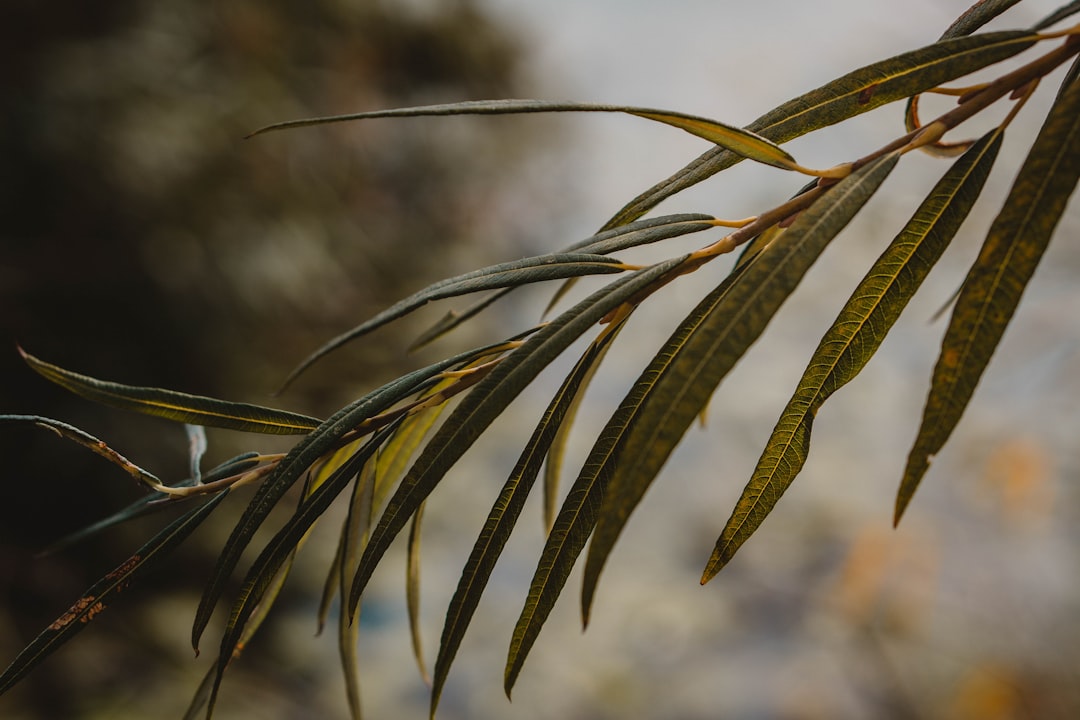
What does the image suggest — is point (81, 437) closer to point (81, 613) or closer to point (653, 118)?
point (81, 613)

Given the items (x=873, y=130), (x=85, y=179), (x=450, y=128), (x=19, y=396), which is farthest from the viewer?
(x=450, y=128)

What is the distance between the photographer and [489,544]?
261mm

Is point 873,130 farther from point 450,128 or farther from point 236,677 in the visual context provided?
point 236,677

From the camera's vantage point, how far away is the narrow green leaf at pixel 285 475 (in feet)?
0.80

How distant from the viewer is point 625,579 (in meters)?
2.56

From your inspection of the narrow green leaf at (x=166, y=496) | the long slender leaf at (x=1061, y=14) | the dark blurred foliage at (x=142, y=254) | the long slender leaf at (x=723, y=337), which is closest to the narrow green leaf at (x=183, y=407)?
the narrow green leaf at (x=166, y=496)

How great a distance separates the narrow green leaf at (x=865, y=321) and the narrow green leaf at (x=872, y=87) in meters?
0.03

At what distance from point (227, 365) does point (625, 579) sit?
58.8 inches

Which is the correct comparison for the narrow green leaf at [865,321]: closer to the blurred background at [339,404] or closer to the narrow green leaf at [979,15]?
the narrow green leaf at [979,15]

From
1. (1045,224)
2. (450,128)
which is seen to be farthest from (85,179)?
(1045,224)

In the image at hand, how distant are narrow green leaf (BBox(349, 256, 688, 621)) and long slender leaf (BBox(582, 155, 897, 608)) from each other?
0.14 feet

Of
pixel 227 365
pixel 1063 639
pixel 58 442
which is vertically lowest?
pixel 1063 639

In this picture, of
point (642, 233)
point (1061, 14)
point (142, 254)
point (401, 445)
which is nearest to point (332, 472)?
point (401, 445)

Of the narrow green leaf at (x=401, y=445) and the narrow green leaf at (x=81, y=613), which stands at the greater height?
the narrow green leaf at (x=401, y=445)
